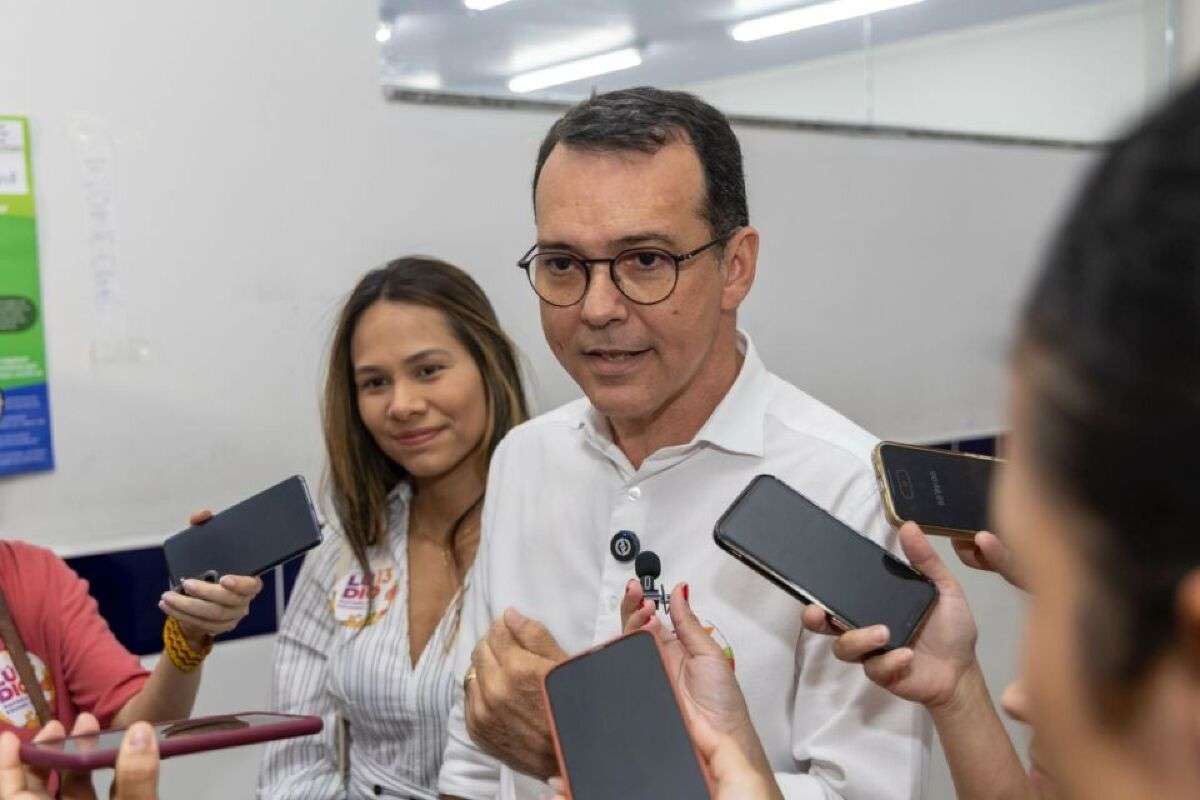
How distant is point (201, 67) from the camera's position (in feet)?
6.70

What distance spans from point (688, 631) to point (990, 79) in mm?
2492

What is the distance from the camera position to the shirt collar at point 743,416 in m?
1.39

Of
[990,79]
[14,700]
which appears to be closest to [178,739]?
[14,700]

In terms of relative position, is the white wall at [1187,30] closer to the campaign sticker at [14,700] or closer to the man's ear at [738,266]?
the man's ear at [738,266]

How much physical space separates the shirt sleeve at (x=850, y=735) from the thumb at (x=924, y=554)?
0.10 m

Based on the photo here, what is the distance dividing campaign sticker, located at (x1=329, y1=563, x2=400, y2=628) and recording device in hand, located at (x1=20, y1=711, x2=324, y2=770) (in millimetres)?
560

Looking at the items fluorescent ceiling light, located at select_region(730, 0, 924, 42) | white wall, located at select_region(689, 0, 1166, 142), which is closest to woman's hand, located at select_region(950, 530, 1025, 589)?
white wall, located at select_region(689, 0, 1166, 142)

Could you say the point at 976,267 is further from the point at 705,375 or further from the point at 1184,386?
the point at 1184,386

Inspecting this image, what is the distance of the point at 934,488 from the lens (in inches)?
50.3

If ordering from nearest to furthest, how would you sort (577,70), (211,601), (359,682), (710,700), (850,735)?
(710,700)
(850,735)
(211,601)
(359,682)
(577,70)

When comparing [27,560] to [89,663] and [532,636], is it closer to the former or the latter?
[89,663]

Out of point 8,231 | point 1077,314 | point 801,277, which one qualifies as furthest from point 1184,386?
point 801,277

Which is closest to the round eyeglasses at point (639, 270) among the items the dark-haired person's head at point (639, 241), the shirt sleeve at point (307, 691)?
the dark-haired person's head at point (639, 241)

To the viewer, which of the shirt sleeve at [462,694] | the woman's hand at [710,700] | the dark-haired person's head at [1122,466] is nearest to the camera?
the dark-haired person's head at [1122,466]
